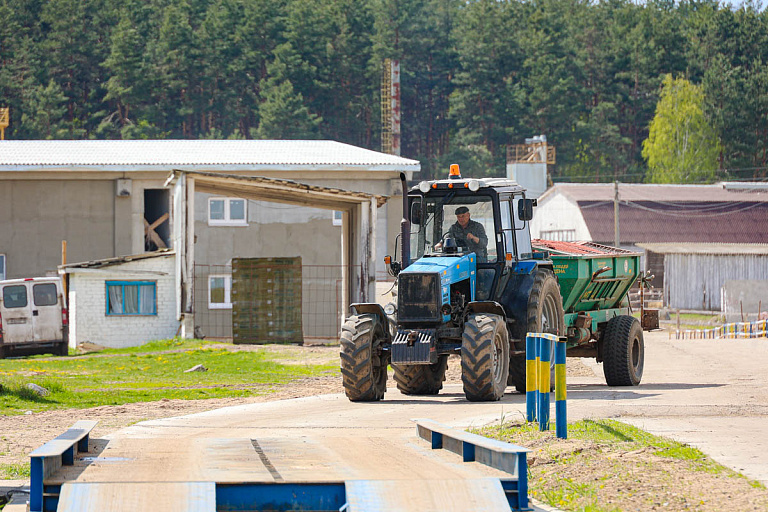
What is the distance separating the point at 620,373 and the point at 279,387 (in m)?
5.54

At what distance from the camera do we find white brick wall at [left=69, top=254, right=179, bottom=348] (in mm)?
33000

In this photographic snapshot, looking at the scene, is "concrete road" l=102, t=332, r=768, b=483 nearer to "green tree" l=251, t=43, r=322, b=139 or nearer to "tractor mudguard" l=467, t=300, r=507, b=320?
"tractor mudguard" l=467, t=300, r=507, b=320

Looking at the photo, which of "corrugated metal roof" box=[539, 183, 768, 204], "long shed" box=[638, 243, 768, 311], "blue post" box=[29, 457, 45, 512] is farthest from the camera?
"corrugated metal roof" box=[539, 183, 768, 204]

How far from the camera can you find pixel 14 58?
317 feet

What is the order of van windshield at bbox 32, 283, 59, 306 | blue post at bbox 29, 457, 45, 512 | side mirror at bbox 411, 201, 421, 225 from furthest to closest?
van windshield at bbox 32, 283, 59, 306 < side mirror at bbox 411, 201, 421, 225 < blue post at bbox 29, 457, 45, 512

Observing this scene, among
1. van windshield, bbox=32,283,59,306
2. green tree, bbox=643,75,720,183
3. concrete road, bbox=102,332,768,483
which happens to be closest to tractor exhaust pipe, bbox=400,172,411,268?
concrete road, bbox=102,332,768,483

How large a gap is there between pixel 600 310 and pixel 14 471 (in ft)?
37.0

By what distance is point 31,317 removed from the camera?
96.5 feet

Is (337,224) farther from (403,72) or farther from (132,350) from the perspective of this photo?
(403,72)

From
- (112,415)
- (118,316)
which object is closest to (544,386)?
(112,415)

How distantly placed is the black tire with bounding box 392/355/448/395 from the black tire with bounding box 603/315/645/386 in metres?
2.93

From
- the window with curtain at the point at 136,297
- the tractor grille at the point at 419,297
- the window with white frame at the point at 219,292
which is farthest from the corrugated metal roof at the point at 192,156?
the tractor grille at the point at 419,297

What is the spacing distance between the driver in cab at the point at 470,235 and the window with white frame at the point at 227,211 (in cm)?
2587

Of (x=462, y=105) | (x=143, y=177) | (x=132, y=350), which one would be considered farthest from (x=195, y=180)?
(x=462, y=105)
